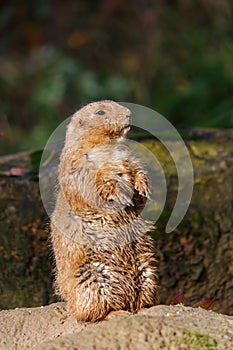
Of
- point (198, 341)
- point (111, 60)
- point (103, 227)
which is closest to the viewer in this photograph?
point (198, 341)

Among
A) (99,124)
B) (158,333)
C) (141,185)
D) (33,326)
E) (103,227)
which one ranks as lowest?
(33,326)

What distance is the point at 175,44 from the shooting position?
12.6 meters

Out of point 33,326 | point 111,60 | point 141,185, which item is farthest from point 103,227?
point 111,60

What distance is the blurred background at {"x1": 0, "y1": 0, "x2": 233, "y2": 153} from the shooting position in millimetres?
11227

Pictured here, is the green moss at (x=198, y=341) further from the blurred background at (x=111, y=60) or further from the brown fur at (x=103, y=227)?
the blurred background at (x=111, y=60)

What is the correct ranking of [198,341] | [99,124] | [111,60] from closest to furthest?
[198,341] < [99,124] < [111,60]

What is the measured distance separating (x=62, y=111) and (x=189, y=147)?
19.0 feet

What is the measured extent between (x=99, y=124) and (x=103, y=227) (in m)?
0.58

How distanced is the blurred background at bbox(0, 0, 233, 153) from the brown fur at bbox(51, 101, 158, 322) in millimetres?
6132

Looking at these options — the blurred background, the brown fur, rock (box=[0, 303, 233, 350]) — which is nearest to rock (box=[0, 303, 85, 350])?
the brown fur

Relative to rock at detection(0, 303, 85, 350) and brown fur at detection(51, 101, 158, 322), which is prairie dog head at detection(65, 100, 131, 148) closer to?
brown fur at detection(51, 101, 158, 322)

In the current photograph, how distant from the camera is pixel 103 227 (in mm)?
4047

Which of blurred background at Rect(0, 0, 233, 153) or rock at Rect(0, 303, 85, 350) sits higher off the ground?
blurred background at Rect(0, 0, 233, 153)

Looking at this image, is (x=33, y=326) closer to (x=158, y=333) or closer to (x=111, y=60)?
(x=158, y=333)
